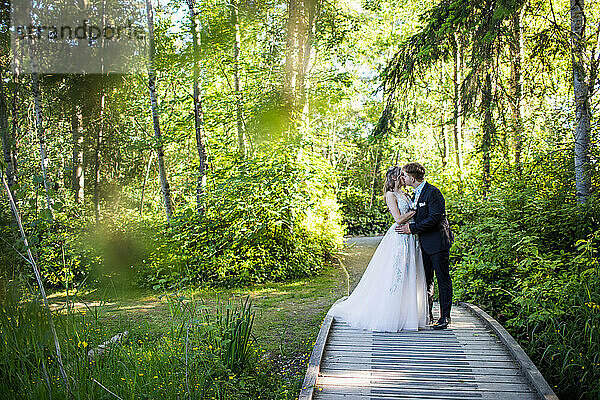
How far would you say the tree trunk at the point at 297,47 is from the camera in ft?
37.7

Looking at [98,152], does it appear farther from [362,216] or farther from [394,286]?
[394,286]

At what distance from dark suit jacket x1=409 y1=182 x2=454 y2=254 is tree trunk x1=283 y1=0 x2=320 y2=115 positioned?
6.88m

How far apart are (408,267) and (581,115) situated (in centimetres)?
306

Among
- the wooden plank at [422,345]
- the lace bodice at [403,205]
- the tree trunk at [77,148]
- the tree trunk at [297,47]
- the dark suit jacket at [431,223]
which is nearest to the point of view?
the wooden plank at [422,345]

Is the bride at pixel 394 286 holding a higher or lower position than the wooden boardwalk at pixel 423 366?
higher

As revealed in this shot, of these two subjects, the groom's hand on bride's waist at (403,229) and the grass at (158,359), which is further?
the groom's hand on bride's waist at (403,229)

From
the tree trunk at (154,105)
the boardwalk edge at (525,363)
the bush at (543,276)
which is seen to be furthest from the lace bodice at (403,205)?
the tree trunk at (154,105)

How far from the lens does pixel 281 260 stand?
11.1 meters

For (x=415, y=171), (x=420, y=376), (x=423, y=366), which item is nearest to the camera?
(x=420, y=376)

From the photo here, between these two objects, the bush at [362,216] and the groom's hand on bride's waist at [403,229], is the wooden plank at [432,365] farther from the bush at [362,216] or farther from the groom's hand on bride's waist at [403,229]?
the bush at [362,216]

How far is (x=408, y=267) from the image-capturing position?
5.40 metres

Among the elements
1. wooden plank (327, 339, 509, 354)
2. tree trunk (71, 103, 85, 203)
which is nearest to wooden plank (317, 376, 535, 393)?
wooden plank (327, 339, 509, 354)

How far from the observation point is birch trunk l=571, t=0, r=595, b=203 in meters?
5.75

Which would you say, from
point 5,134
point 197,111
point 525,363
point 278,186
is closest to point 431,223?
point 525,363
